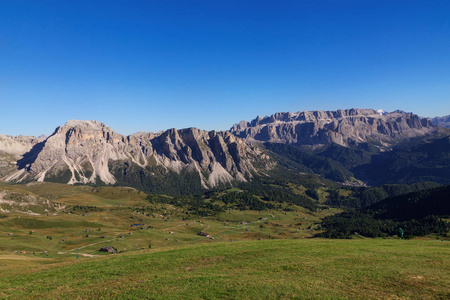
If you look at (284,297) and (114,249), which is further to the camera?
(114,249)

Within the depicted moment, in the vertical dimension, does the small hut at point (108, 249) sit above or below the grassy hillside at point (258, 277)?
below

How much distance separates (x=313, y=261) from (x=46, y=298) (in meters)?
39.9

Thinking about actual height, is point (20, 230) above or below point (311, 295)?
below

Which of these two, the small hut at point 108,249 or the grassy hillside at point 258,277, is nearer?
the grassy hillside at point 258,277

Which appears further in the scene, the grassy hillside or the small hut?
the small hut

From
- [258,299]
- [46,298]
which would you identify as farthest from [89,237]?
[258,299]

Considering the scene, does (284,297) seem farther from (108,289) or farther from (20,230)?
(20,230)

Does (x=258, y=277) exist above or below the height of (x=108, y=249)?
above

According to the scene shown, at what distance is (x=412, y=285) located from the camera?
103 ft

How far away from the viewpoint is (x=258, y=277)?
36.3 m

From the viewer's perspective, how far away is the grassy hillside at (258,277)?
30500 millimetres

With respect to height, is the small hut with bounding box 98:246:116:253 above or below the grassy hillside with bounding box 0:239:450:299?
below

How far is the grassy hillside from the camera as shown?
30.5m

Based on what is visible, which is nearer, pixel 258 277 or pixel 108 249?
pixel 258 277
